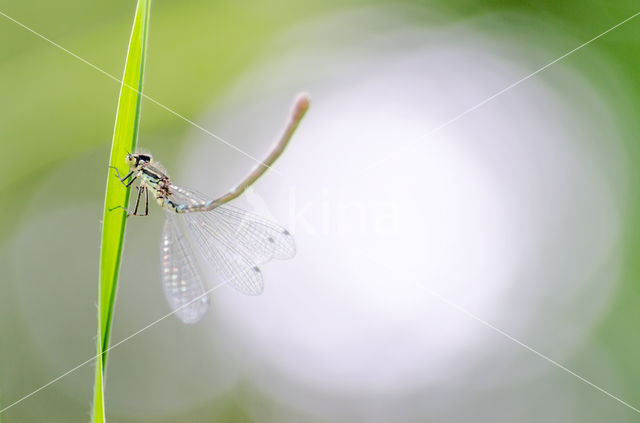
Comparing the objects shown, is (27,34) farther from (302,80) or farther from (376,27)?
(376,27)

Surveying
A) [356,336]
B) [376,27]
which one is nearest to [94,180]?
[376,27]

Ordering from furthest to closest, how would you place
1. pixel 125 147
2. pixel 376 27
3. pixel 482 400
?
pixel 482 400 → pixel 376 27 → pixel 125 147

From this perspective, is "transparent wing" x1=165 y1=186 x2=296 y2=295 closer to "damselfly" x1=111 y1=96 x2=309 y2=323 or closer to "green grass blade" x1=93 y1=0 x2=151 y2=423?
"damselfly" x1=111 y1=96 x2=309 y2=323

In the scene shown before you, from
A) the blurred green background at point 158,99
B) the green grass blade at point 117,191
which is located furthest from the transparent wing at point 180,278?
the blurred green background at point 158,99

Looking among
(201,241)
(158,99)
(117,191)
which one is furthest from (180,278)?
(158,99)

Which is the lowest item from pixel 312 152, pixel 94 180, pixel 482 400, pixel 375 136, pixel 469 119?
pixel 482 400

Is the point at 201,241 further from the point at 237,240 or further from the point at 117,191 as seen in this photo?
the point at 117,191
